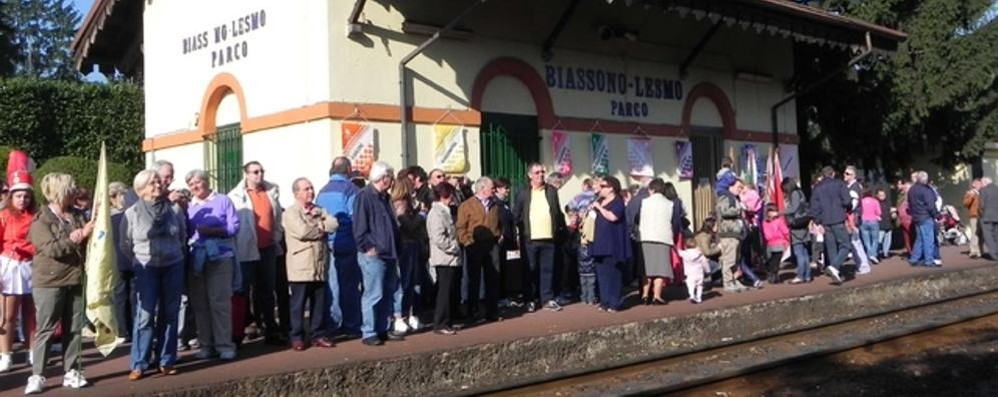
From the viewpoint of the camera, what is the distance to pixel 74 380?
828cm

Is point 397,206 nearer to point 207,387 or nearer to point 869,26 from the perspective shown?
point 207,387

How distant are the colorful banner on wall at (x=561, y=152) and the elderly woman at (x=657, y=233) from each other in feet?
7.78

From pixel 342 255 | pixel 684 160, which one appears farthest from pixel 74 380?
pixel 684 160

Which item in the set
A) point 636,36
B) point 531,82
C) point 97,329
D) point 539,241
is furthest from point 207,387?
point 636,36

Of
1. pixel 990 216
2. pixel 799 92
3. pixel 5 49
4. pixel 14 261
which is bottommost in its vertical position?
pixel 14 261

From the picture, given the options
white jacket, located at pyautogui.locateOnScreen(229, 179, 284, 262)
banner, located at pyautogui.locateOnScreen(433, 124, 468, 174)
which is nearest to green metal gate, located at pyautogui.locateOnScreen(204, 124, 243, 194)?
banner, located at pyautogui.locateOnScreen(433, 124, 468, 174)

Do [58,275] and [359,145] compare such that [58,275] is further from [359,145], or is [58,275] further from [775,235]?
[775,235]

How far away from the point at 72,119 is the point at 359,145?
1210cm

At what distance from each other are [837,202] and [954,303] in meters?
2.25

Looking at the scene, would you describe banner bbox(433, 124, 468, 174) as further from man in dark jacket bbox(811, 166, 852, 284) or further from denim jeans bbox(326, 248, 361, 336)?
man in dark jacket bbox(811, 166, 852, 284)

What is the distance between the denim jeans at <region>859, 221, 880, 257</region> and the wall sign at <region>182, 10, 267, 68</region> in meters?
11.3

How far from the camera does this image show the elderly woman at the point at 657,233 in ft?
42.8

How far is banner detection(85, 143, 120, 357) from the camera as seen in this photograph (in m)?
8.17

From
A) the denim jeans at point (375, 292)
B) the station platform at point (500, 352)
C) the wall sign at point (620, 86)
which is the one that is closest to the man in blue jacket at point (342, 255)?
the denim jeans at point (375, 292)
